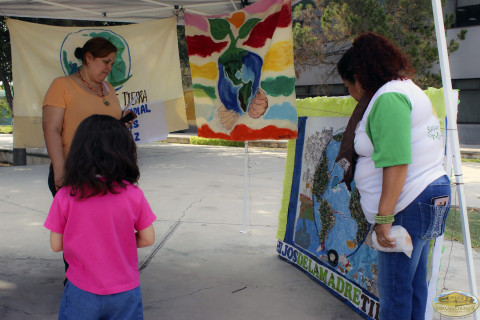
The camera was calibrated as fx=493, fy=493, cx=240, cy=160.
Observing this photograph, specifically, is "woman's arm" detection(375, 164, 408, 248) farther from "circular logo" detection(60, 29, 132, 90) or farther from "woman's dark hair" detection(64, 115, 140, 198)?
"circular logo" detection(60, 29, 132, 90)

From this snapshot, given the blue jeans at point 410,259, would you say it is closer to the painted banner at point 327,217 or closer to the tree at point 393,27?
the painted banner at point 327,217

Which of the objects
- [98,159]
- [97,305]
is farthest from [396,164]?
[97,305]

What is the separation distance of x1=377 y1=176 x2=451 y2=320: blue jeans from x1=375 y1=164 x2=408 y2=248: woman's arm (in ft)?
0.33

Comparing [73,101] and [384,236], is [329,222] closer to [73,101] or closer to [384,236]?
[384,236]

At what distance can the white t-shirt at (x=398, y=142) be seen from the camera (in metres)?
2.03

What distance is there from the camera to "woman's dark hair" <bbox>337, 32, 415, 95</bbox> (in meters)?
2.21

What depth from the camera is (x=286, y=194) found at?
4.35 m

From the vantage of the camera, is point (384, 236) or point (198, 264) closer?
point (384, 236)

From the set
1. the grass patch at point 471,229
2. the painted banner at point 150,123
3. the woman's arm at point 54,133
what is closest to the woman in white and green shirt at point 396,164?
the woman's arm at point 54,133

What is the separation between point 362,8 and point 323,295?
1326cm

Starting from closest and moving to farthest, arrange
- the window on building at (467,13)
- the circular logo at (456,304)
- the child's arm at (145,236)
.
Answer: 1. the child's arm at (145,236)
2. the circular logo at (456,304)
3. the window on building at (467,13)

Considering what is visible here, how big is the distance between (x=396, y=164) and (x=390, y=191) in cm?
13

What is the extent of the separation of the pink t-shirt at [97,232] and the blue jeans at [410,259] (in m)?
1.14

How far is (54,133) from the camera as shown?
3.08 metres
